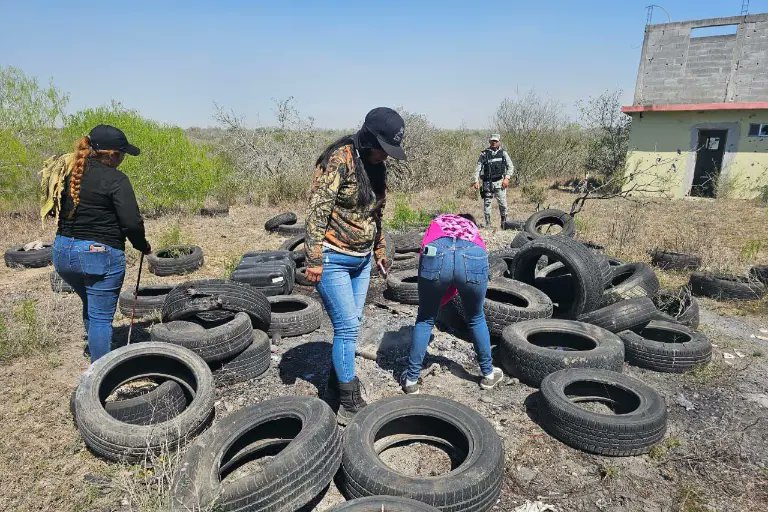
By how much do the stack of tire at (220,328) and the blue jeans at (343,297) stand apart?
→ 47.2 inches

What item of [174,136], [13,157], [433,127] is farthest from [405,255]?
[433,127]

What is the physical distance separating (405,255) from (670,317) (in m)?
4.00

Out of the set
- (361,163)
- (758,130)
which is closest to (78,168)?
(361,163)

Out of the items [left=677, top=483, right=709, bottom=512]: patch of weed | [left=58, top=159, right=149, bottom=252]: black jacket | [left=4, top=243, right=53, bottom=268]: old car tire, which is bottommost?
[left=4, top=243, right=53, bottom=268]: old car tire

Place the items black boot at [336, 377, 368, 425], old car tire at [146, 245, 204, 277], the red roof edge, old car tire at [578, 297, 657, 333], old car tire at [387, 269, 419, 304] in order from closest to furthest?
black boot at [336, 377, 368, 425]
old car tire at [578, 297, 657, 333]
old car tire at [387, 269, 419, 304]
old car tire at [146, 245, 204, 277]
the red roof edge

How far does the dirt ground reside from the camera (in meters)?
2.87

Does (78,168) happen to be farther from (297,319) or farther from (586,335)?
(586,335)

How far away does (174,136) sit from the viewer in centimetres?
1323

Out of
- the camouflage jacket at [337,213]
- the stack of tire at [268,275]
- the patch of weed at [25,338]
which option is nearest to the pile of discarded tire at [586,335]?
the stack of tire at [268,275]

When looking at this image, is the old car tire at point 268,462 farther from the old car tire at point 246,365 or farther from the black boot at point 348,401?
the old car tire at point 246,365

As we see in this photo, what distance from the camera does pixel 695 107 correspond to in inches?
626

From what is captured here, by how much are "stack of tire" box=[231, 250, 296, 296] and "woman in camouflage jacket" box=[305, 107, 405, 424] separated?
9.33ft

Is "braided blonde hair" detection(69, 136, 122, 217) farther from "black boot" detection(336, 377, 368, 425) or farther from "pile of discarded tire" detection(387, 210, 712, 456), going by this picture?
"pile of discarded tire" detection(387, 210, 712, 456)

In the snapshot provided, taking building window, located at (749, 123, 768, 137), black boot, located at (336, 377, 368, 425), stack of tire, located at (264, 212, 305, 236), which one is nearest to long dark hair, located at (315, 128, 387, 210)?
black boot, located at (336, 377, 368, 425)
